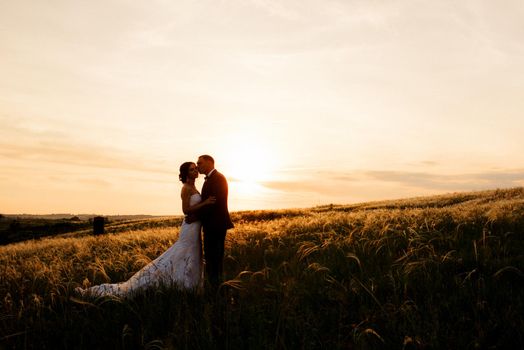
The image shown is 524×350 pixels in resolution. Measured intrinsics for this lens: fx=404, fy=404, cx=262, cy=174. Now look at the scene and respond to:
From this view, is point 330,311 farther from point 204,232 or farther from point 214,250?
point 204,232

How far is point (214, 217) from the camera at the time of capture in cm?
880

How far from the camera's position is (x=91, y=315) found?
6168 millimetres

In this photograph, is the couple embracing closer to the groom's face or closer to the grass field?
the groom's face

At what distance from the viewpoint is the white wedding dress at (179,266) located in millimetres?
7527

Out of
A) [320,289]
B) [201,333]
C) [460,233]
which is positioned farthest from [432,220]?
[201,333]

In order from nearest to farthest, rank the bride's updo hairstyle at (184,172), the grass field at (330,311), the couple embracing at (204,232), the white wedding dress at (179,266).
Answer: the grass field at (330,311) → the white wedding dress at (179,266) → the couple embracing at (204,232) → the bride's updo hairstyle at (184,172)

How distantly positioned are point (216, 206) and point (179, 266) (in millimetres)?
1486

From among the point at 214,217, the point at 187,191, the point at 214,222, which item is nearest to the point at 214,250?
the point at 214,222

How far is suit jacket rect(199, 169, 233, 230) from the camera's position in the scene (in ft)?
28.9

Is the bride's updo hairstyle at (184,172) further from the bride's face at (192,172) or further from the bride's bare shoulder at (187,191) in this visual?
the bride's bare shoulder at (187,191)

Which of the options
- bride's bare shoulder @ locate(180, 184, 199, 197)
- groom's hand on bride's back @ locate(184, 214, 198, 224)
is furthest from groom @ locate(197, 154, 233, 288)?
bride's bare shoulder @ locate(180, 184, 199, 197)

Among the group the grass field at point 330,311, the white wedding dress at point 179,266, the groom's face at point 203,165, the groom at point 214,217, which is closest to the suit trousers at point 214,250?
the groom at point 214,217

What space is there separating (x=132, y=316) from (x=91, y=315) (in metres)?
0.87

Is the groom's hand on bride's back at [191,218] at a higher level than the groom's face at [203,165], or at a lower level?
lower
